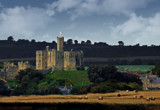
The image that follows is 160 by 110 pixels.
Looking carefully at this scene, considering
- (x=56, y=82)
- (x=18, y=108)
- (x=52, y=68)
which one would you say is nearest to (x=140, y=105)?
(x=18, y=108)

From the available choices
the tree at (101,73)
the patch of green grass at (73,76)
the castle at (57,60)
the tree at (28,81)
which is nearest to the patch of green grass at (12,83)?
the tree at (28,81)

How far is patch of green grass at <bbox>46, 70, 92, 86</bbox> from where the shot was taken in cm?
9931

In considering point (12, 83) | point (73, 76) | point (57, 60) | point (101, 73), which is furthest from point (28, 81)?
point (57, 60)

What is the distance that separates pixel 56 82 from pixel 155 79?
84.4 feet

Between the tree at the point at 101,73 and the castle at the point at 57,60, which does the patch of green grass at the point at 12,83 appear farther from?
the tree at the point at 101,73

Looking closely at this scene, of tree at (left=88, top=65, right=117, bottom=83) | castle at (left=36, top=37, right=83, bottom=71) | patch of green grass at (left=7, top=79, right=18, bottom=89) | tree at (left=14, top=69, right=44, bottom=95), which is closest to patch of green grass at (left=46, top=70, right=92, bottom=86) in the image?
tree at (left=88, top=65, right=117, bottom=83)

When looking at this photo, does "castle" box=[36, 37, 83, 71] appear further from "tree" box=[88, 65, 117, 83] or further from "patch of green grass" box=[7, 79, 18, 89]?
"patch of green grass" box=[7, 79, 18, 89]

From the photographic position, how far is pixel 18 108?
18844mm

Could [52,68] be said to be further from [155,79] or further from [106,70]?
[155,79]

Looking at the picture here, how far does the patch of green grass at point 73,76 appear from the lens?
326 ft

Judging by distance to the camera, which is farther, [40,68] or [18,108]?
[40,68]

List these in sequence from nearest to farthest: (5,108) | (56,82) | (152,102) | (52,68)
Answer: (5,108) < (152,102) < (56,82) < (52,68)

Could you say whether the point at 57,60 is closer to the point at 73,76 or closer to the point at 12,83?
the point at 73,76

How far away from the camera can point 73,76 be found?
105438mm
